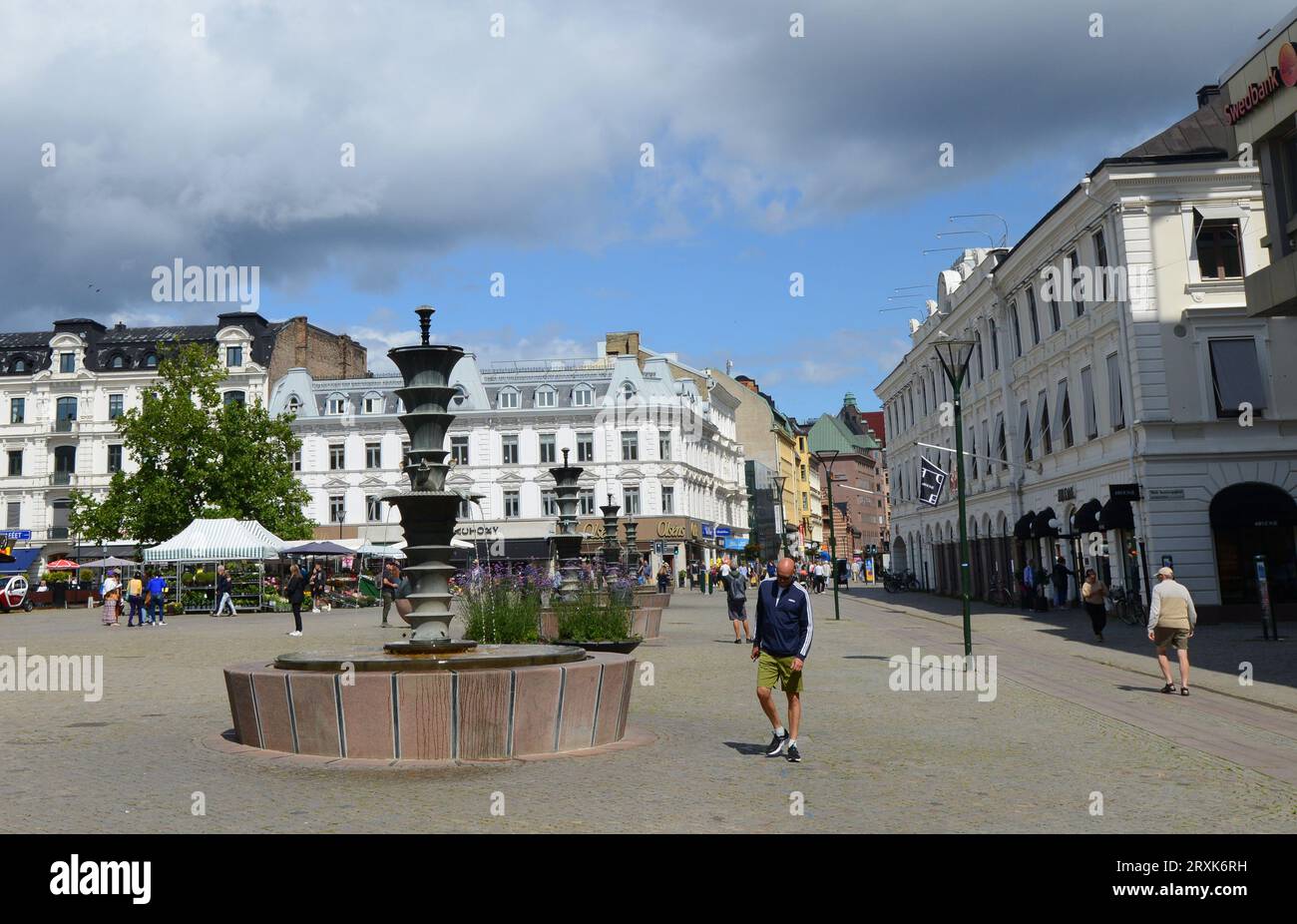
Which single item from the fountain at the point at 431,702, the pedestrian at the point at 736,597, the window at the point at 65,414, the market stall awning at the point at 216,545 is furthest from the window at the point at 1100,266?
the window at the point at 65,414

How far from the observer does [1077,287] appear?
3253 cm

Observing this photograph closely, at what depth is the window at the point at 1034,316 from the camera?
37.0 metres

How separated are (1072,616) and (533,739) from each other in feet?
83.9

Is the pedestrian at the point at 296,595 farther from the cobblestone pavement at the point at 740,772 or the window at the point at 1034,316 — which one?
the window at the point at 1034,316

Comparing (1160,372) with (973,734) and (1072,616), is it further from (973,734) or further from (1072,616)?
(973,734)

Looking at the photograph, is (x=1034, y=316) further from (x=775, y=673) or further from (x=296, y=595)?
(x=775, y=673)

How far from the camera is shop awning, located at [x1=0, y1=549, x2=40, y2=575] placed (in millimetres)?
62281

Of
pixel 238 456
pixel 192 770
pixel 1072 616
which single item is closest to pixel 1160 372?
pixel 1072 616

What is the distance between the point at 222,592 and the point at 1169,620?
111 feet

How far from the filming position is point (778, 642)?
408 inches

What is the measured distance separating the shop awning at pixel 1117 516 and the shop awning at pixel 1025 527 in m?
7.57

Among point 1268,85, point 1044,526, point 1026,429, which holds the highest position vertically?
point 1268,85

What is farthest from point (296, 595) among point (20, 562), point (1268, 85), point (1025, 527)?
point (20, 562)

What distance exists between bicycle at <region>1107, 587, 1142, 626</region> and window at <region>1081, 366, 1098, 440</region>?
4504 mm
